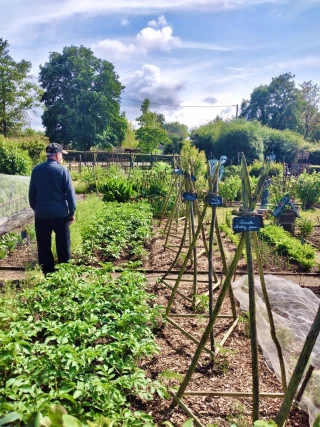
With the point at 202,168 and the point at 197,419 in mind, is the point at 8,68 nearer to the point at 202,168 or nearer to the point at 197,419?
the point at 202,168

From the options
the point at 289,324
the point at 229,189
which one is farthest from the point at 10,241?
the point at 229,189

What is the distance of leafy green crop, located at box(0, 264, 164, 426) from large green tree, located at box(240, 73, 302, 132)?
44.5 m

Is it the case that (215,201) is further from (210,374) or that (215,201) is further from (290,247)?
(290,247)

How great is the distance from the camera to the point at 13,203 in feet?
24.2

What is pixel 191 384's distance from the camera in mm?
2709

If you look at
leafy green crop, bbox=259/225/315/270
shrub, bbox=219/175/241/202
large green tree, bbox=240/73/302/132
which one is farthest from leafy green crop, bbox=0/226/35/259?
large green tree, bbox=240/73/302/132

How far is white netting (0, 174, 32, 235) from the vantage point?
6.93 meters

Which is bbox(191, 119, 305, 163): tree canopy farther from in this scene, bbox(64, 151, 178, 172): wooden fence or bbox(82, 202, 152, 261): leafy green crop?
bbox(82, 202, 152, 261): leafy green crop

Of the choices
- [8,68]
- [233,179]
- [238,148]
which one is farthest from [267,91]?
[233,179]

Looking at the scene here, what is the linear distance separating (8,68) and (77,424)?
1191 inches

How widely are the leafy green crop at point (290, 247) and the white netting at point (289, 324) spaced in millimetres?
1782

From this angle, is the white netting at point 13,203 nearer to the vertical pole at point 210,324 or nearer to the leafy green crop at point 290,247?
the leafy green crop at point 290,247

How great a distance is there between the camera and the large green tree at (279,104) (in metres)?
44.6

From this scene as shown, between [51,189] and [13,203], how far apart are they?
338 cm
